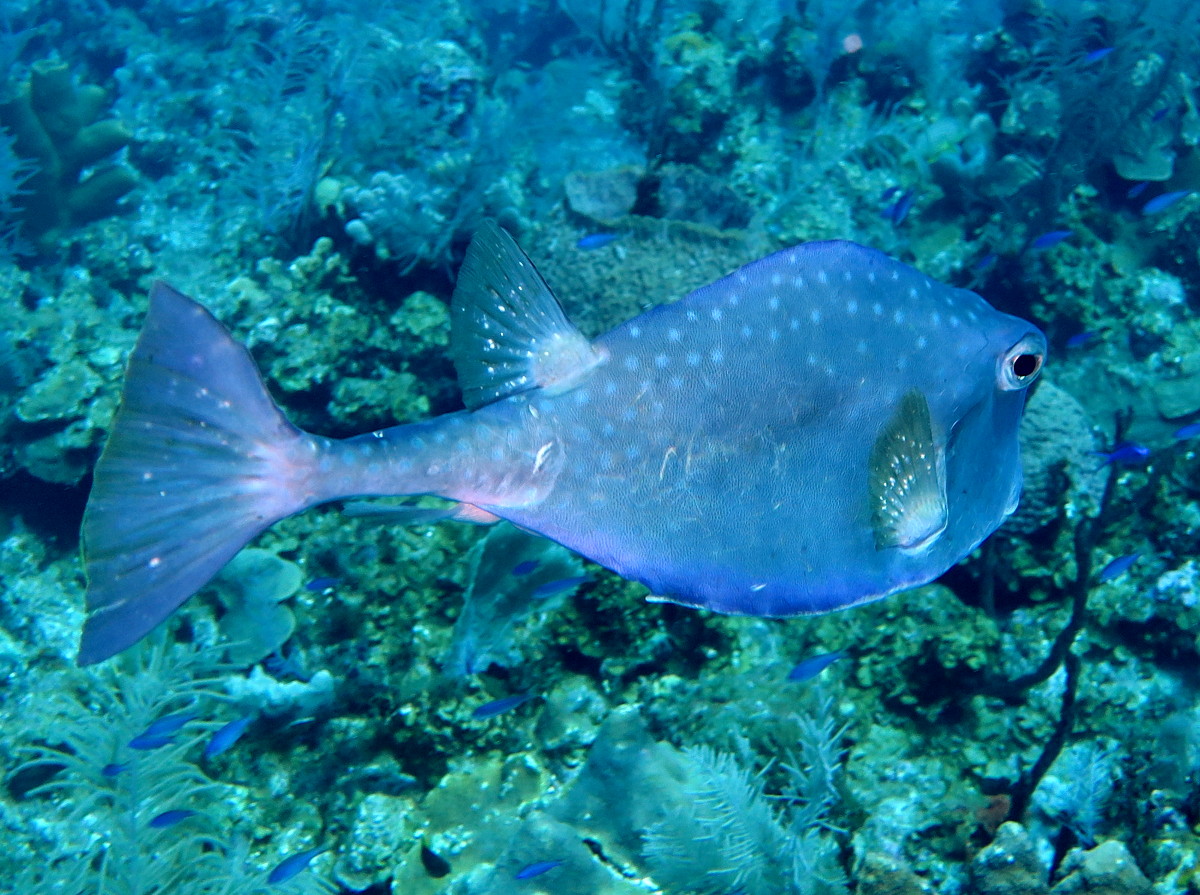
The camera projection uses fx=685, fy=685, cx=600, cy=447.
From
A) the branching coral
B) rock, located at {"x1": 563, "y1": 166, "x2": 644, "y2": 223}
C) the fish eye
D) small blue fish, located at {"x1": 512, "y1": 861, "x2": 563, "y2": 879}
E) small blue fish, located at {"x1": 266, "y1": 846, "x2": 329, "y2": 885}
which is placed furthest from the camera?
the branching coral

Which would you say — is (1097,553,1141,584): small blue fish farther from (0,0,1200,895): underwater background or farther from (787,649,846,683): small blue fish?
(787,649,846,683): small blue fish

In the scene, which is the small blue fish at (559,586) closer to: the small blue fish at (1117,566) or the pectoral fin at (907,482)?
the pectoral fin at (907,482)

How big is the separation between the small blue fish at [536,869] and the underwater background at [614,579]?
0.07 feet

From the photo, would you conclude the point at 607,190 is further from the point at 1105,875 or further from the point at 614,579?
the point at 1105,875

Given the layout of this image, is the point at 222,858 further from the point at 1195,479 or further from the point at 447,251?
the point at 1195,479

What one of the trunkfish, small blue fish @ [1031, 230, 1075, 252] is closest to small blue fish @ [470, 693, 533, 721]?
the trunkfish

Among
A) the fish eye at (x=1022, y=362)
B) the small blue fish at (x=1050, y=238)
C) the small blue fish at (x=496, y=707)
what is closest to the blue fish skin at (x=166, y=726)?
the small blue fish at (x=496, y=707)

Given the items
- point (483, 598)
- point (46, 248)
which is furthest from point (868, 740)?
point (46, 248)

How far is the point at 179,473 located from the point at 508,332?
90 centimetres

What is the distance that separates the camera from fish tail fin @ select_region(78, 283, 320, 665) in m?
1.66

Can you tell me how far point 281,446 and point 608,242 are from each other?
412 cm

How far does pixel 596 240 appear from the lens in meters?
5.21

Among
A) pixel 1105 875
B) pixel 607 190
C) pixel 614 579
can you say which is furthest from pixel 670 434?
pixel 607 190

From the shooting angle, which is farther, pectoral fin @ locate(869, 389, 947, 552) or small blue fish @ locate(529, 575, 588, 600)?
small blue fish @ locate(529, 575, 588, 600)
